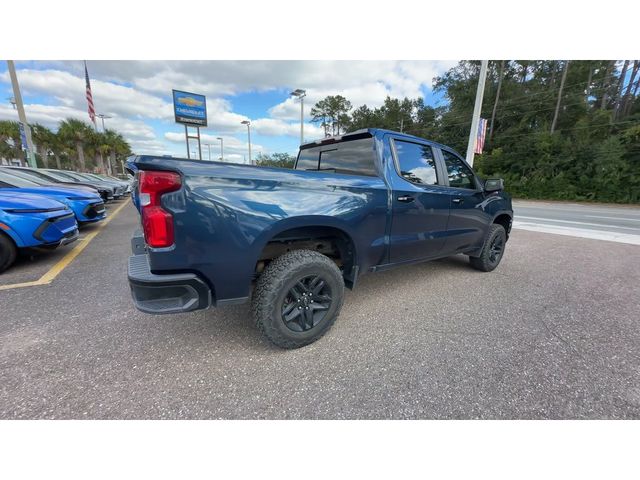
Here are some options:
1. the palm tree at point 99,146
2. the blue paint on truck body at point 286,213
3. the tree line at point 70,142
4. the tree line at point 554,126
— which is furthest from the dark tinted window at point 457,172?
the palm tree at point 99,146

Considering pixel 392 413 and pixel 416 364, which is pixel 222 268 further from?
pixel 416 364

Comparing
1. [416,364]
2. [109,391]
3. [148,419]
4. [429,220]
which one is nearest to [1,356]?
[109,391]

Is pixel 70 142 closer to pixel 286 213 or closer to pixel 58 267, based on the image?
pixel 58 267

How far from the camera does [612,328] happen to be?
2578 millimetres

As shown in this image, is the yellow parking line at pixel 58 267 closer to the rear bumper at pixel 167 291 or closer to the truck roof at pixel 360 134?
the rear bumper at pixel 167 291

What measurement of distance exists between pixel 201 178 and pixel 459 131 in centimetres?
3825

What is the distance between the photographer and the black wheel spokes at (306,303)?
2.14 m

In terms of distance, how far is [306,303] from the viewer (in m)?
2.19

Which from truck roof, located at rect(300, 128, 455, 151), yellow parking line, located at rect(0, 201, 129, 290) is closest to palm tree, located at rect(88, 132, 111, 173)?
yellow parking line, located at rect(0, 201, 129, 290)

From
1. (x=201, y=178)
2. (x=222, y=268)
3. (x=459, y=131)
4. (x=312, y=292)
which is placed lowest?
(x=312, y=292)

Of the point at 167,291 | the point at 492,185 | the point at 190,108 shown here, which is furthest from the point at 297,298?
the point at 190,108

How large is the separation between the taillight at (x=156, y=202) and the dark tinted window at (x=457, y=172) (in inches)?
118

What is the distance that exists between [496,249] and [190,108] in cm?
3136

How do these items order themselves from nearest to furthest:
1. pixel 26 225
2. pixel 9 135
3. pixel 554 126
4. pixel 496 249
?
pixel 26 225 < pixel 496 249 < pixel 554 126 < pixel 9 135
